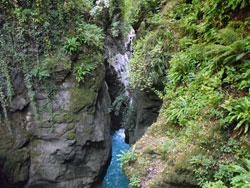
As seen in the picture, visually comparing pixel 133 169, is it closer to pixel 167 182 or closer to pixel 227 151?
pixel 167 182

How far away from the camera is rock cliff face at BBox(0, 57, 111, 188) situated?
7551 mm

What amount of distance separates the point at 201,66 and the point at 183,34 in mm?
2268

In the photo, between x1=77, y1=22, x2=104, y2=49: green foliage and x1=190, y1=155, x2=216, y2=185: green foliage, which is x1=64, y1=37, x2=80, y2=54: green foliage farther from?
x1=190, y1=155, x2=216, y2=185: green foliage

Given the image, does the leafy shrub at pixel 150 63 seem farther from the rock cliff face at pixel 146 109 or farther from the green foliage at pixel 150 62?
the rock cliff face at pixel 146 109

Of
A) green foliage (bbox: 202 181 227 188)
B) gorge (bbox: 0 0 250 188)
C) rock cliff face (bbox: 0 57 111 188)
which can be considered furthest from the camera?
rock cliff face (bbox: 0 57 111 188)

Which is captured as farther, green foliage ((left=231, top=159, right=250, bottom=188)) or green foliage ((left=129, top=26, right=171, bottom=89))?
green foliage ((left=129, top=26, right=171, bottom=89))

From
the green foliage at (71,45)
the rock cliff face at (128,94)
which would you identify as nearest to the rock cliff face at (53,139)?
the green foliage at (71,45)

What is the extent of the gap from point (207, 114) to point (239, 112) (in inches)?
30.8

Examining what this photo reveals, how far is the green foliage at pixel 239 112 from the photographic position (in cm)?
320

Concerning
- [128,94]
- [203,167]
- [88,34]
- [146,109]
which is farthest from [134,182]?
[128,94]

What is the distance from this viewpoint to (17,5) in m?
7.36

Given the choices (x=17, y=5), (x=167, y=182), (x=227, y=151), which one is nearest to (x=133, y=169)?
(x=167, y=182)

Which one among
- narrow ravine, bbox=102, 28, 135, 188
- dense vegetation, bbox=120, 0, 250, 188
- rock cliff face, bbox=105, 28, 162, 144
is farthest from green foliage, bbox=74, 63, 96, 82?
narrow ravine, bbox=102, 28, 135, 188

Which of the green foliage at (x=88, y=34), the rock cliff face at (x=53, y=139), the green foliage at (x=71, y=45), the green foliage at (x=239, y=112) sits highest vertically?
the green foliage at (x=88, y=34)
